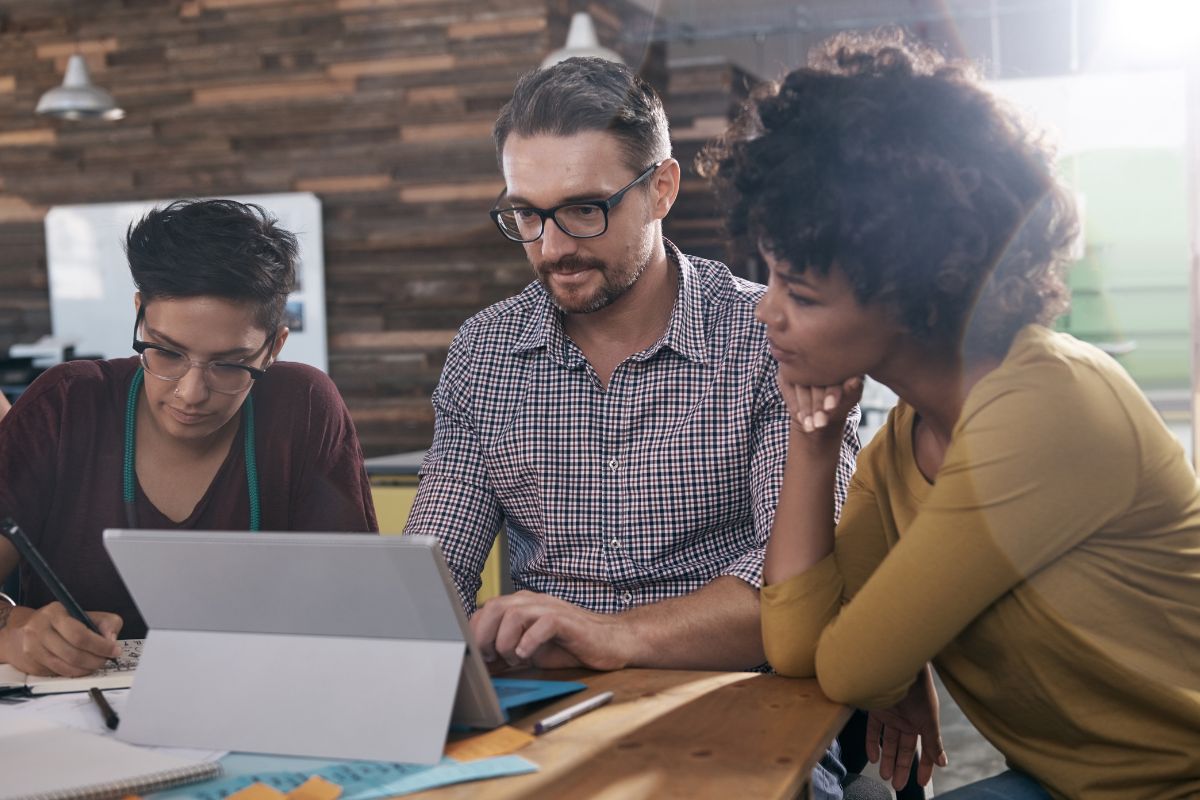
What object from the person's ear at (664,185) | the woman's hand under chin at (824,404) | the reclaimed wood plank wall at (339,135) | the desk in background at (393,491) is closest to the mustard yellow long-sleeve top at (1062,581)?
the woman's hand under chin at (824,404)

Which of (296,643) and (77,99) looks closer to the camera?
(296,643)

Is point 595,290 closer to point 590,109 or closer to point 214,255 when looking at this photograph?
point 590,109

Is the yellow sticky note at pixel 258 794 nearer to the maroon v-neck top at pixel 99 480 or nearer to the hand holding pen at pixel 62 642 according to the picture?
the hand holding pen at pixel 62 642

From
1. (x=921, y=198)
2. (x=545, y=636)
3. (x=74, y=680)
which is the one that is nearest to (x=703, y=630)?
(x=545, y=636)

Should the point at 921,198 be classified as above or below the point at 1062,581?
above

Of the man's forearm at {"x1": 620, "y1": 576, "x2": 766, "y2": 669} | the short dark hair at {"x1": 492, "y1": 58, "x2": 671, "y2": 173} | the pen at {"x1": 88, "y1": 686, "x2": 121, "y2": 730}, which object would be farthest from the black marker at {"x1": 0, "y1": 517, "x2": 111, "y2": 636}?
the short dark hair at {"x1": 492, "y1": 58, "x2": 671, "y2": 173}

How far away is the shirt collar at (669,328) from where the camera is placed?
180cm

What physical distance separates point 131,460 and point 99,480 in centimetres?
5

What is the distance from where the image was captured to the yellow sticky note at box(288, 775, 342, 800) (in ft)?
3.15

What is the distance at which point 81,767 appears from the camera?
3.42 ft

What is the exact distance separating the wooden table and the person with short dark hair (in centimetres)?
71

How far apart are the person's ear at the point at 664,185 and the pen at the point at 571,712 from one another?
2.82 feet

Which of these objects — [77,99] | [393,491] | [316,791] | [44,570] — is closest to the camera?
[316,791]

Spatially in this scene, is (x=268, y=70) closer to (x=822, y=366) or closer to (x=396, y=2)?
(x=396, y=2)
